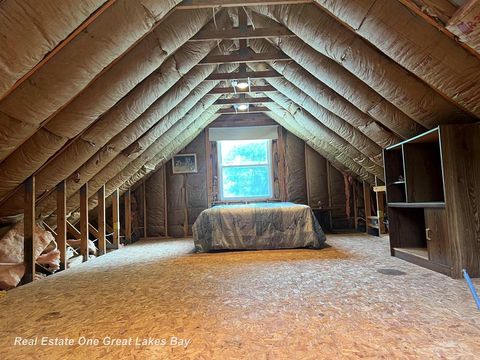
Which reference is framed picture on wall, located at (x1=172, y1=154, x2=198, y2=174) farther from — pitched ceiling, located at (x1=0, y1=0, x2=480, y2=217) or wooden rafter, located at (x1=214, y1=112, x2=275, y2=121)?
pitched ceiling, located at (x1=0, y1=0, x2=480, y2=217)

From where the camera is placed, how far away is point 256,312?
1944mm

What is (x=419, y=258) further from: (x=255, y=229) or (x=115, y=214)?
(x=115, y=214)

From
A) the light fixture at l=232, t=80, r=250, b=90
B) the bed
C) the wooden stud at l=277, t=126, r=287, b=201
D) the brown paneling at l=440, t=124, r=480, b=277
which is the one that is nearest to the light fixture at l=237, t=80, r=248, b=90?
the light fixture at l=232, t=80, r=250, b=90

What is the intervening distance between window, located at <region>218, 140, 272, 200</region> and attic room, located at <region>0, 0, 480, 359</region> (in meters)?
1.85

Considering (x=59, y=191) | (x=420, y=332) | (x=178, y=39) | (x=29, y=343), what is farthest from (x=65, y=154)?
(x=420, y=332)

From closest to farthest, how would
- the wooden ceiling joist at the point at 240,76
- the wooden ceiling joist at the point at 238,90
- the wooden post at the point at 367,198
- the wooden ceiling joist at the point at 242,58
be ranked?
the wooden ceiling joist at the point at 242,58
the wooden ceiling joist at the point at 240,76
the wooden ceiling joist at the point at 238,90
the wooden post at the point at 367,198

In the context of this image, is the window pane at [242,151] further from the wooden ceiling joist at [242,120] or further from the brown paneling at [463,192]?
the brown paneling at [463,192]

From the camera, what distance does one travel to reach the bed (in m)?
4.44

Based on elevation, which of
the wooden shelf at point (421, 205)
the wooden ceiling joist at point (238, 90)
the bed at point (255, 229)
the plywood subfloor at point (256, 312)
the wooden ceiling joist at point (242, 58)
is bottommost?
the plywood subfloor at point (256, 312)

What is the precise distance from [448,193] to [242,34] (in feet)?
8.18

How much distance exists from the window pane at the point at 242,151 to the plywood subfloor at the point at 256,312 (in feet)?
12.1

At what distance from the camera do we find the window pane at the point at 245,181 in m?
6.73

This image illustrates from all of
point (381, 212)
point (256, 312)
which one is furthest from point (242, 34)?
point (381, 212)

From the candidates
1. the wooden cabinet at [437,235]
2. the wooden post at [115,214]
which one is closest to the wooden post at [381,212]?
the wooden cabinet at [437,235]
